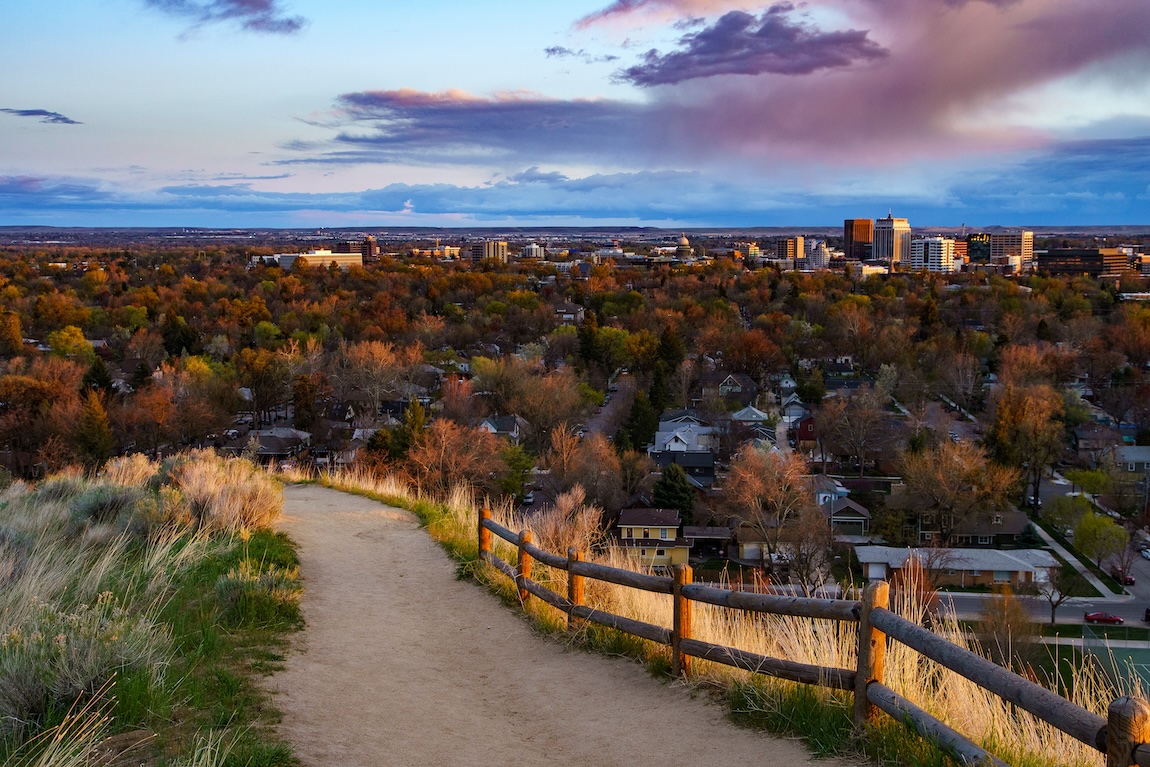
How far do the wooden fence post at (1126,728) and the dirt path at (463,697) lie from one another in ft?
5.45

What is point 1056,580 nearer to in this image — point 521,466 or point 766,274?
point 521,466

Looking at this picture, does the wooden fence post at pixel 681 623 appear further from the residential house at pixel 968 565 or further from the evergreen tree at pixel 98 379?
the evergreen tree at pixel 98 379

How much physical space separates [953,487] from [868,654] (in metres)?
32.9

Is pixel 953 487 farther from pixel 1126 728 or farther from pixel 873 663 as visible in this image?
pixel 1126 728

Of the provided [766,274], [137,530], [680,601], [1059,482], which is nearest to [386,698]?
[680,601]

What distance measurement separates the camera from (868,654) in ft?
15.3

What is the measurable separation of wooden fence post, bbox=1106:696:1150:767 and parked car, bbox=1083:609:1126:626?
2621 centimetres

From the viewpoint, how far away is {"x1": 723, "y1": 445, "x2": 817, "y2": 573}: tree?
3027 centimetres

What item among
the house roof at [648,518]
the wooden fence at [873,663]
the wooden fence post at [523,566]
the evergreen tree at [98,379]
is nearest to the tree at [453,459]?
the house roof at [648,518]

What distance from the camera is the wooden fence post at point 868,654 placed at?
4605mm

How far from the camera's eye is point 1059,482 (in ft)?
145

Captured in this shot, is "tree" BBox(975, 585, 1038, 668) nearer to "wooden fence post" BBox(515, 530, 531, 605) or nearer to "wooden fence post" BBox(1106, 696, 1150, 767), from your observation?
"wooden fence post" BBox(515, 530, 531, 605)

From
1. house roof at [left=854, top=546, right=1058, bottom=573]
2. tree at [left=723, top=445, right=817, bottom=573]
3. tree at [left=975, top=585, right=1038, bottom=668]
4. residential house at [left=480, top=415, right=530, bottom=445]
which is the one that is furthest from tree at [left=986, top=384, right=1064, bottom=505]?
residential house at [left=480, top=415, right=530, bottom=445]

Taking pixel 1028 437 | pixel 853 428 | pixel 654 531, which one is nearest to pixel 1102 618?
pixel 654 531
